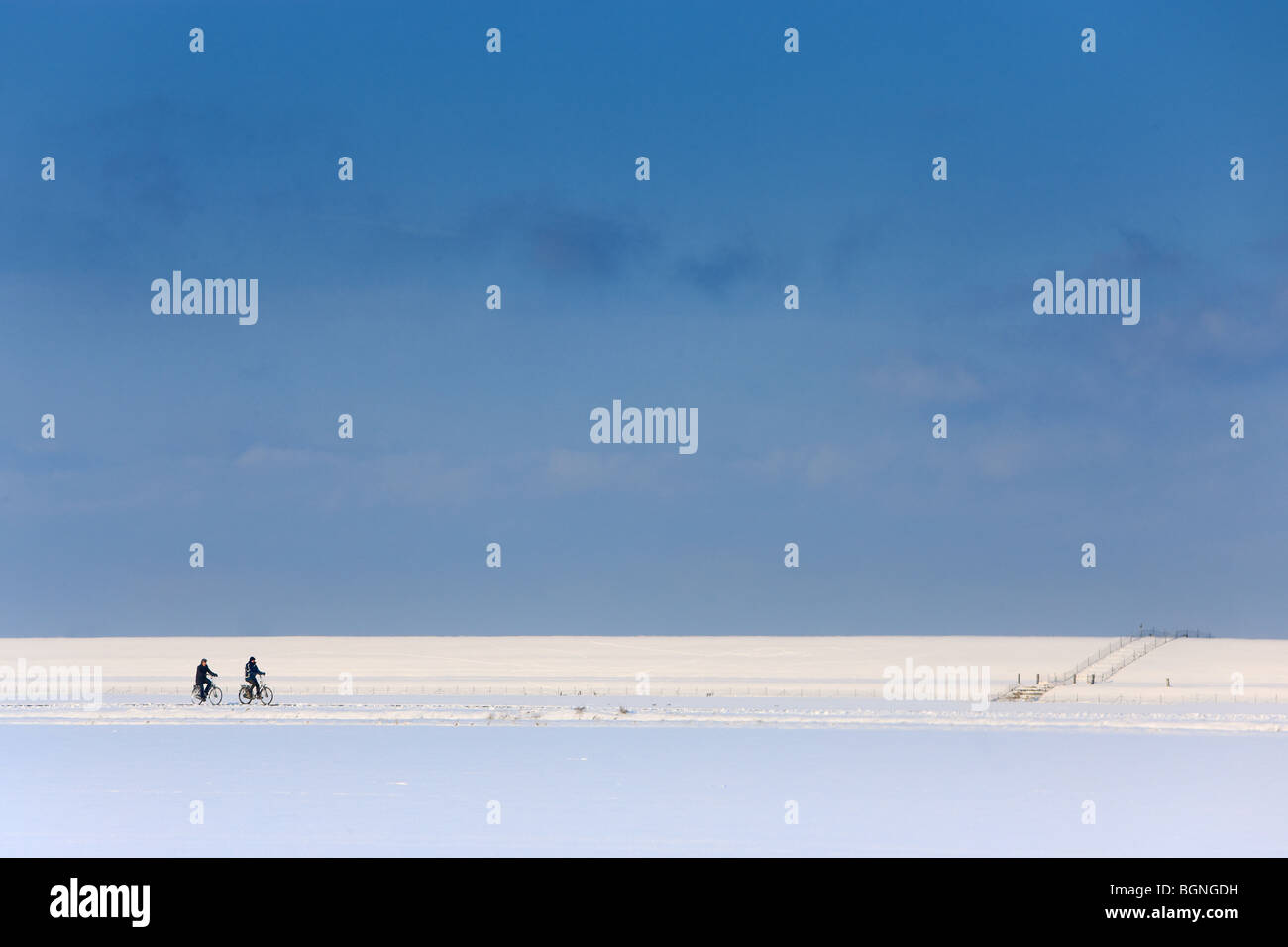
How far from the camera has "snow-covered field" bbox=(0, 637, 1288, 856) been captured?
50.0ft

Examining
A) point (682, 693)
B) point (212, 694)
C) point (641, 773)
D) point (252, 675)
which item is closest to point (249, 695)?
point (252, 675)

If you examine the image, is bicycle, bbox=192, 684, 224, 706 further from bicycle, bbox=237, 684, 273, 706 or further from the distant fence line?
the distant fence line

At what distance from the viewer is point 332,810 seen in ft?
55.4

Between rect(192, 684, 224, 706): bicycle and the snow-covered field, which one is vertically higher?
rect(192, 684, 224, 706): bicycle

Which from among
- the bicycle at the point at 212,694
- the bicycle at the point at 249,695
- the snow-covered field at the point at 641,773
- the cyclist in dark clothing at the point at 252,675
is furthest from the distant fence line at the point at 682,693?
the cyclist in dark clothing at the point at 252,675

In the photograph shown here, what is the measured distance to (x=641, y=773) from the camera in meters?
20.9

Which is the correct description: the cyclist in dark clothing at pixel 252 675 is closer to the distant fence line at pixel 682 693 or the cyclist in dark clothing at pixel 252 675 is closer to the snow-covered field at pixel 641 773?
the snow-covered field at pixel 641 773

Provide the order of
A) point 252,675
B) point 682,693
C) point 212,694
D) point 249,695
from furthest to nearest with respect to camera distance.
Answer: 1. point 682,693
2. point 212,694
3. point 249,695
4. point 252,675

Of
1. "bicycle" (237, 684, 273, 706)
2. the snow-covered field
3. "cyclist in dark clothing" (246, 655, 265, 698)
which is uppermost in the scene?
"cyclist in dark clothing" (246, 655, 265, 698)

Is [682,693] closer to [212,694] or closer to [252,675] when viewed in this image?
[252,675]

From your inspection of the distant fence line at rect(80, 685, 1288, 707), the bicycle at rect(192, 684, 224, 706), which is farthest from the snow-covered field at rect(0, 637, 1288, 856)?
the bicycle at rect(192, 684, 224, 706)

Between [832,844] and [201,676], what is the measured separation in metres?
27.7

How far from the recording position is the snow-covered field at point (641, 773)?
15242 millimetres
